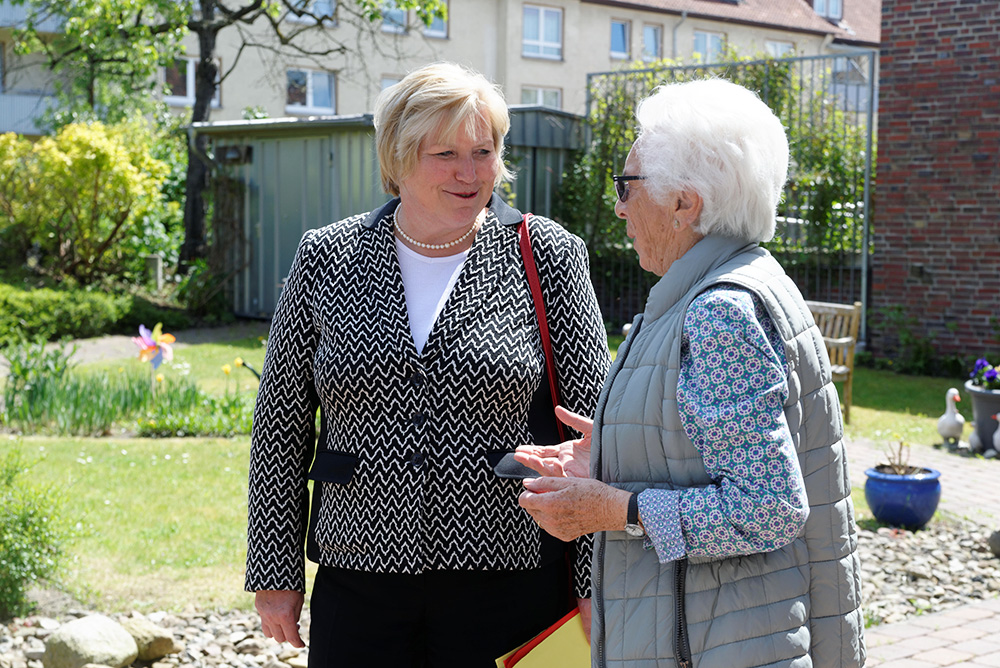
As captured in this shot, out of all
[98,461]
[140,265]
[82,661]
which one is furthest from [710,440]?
[140,265]

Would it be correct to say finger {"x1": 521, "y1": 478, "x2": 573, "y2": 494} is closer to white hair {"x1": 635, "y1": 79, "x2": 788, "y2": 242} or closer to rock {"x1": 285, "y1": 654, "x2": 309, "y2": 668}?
white hair {"x1": 635, "y1": 79, "x2": 788, "y2": 242}

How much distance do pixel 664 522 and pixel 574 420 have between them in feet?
1.80

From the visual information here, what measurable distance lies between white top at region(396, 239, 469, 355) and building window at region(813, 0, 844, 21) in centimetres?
4115

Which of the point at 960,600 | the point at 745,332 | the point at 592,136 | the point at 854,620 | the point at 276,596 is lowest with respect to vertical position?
the point at 960,600

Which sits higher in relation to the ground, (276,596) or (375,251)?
(375,251)

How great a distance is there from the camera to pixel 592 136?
16094 mm

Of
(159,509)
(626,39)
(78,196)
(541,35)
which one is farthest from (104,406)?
(626,39)

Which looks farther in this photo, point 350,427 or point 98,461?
point 98,461

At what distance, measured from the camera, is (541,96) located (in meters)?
34.2

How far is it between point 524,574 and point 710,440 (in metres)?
0.86

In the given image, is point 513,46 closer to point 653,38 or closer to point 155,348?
point 653,38

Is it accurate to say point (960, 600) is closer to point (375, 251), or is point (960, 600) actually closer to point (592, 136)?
point (375, 251)

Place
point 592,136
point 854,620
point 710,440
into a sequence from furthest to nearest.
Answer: point 592,136, point 854,620, point 710,440

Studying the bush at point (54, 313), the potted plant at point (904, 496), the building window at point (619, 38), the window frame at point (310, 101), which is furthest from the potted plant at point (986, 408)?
the building window at point (619, 38)
